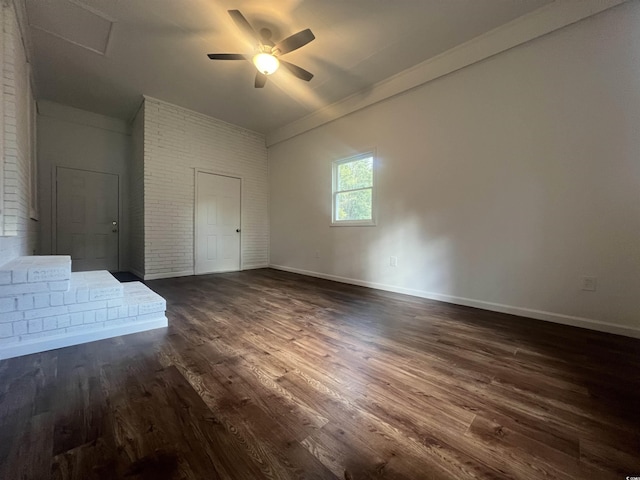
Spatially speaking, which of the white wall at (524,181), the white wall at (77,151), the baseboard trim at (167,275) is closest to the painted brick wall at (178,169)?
the baseboard trim at (167,275)

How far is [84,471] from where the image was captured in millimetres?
906

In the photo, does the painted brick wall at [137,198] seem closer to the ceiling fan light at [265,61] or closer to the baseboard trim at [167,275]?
the baseboard trim at [167,275]

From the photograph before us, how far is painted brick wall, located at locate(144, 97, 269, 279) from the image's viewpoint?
4418mm

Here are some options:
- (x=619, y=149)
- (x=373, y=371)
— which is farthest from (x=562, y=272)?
(x=373, y=371)

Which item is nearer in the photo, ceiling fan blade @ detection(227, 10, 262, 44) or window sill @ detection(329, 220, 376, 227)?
ceiling fan blade @ detection(227, 10, 262, 44)

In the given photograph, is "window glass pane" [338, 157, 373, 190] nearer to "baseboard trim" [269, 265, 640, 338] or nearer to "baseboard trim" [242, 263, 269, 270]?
"baseboard trim" [269, 265, 640, 338]

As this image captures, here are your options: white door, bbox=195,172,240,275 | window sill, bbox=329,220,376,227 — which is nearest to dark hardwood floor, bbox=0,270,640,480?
window sill, bbox=329,220,376,227

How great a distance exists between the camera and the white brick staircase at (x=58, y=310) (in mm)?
1752

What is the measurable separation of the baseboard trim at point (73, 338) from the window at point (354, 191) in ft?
10.0

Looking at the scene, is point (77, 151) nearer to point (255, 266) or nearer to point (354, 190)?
point (255, 266)

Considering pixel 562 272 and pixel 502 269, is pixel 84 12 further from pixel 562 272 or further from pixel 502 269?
pixel 562 272

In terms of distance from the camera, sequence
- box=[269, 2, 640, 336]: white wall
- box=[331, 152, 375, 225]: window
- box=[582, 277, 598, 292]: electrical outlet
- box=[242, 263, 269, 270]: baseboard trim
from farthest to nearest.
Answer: box=[242, 263, 269, 270]: baseboard trim < box=[331, 152, 375, 225]: window < box=[582, 277, 598, 292]: electrical outlet < box=[269, 2, 640, 336]: white wall

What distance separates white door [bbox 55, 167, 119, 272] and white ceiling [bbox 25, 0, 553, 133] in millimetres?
1373

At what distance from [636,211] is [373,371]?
2.63 meters
